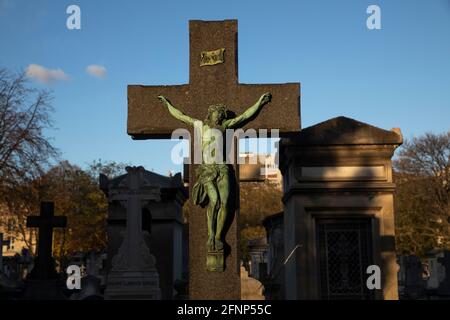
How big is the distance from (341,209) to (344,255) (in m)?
1.00

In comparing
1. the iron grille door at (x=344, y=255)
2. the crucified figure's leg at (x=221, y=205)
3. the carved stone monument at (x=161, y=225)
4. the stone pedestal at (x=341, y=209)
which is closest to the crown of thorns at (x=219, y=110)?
the crucified figure's leg at (x=221, y=205)

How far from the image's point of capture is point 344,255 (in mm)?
11273

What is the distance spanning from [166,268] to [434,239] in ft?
95.2

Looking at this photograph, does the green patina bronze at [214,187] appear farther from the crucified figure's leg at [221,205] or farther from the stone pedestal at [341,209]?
the stone pedestal at [341,209]

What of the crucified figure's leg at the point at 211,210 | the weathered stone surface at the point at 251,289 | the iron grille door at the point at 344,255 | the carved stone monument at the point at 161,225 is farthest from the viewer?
the carved stone monument at the point at 161,225

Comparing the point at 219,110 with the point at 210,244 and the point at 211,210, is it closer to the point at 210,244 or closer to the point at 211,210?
the point at 211,210

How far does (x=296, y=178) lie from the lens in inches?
439

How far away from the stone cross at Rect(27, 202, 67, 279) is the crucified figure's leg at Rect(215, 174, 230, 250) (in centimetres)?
858

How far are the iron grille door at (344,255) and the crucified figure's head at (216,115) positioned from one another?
205 inches

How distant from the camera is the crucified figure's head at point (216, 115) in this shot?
22.1 ft

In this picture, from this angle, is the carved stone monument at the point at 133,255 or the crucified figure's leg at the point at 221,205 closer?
the crucified figure's leg at the point at 221,205

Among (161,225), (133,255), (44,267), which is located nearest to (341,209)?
(133,255)

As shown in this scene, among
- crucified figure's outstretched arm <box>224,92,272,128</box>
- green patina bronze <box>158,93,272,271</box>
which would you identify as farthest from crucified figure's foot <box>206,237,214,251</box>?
crucified figure's outstretched arm <box>224,92,272,128</box>

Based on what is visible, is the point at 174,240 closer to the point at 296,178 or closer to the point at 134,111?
the point at 296,178
